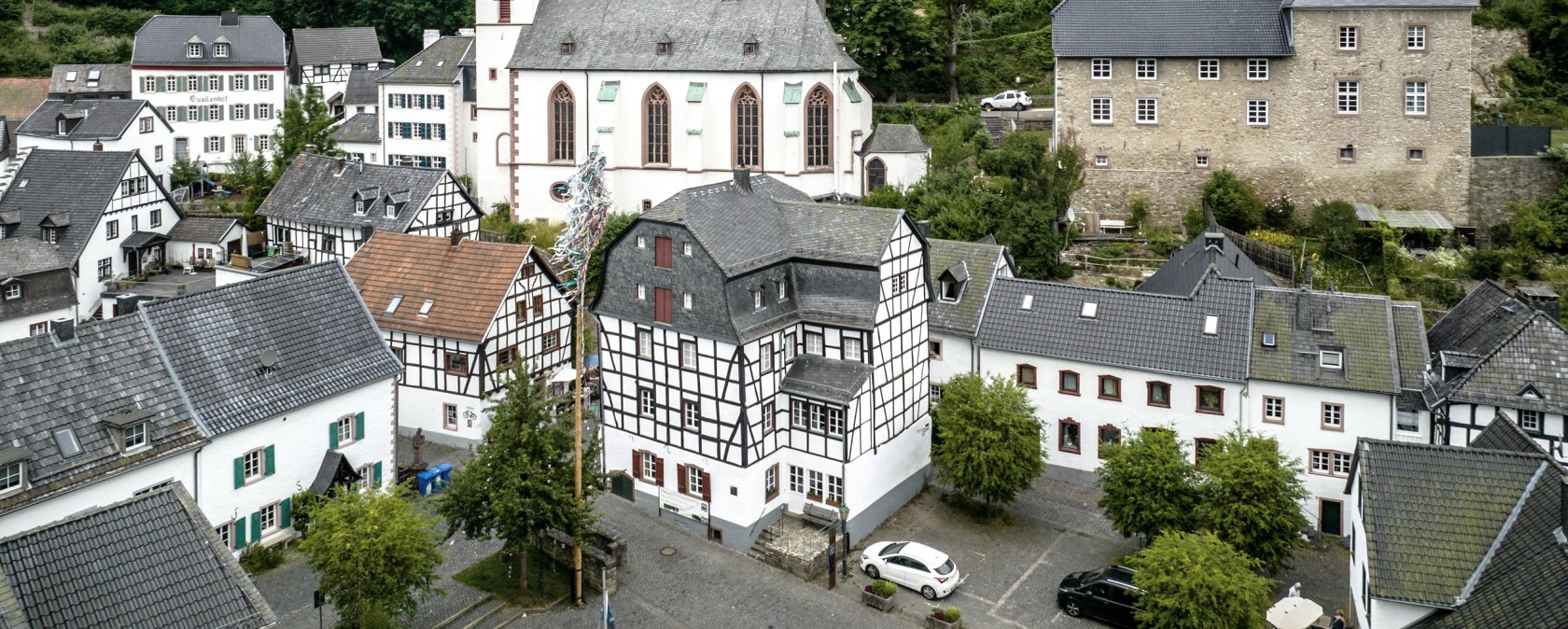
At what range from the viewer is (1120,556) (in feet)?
Result: 105

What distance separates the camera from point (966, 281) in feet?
123

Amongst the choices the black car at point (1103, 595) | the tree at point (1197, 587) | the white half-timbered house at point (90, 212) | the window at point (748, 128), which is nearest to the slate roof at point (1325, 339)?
the black car at point (1103, 595)

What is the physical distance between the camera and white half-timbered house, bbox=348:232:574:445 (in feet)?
123

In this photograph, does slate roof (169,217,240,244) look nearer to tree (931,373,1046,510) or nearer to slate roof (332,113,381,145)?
slate roof (332,113,381,145)

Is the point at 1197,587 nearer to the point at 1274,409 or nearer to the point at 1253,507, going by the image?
the point at 1253,507

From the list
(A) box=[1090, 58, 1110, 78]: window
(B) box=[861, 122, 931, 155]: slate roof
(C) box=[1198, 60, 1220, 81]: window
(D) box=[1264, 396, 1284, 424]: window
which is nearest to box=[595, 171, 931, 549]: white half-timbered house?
(D) box=[1264, 396, 1284, 424]: window

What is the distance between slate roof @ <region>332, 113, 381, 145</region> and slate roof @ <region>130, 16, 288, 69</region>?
7148 mm

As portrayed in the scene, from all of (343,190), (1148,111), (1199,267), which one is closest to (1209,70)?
(1148,111)

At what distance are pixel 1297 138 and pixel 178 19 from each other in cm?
5849

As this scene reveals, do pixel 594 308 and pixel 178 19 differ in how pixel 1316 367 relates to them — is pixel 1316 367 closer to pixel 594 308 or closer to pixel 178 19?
pixel 594 308

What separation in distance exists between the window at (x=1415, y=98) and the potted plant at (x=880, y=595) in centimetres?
3013

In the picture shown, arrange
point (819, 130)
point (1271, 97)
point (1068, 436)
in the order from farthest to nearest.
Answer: point (819, 130) → point (1271, 97) → point (1068, 436)

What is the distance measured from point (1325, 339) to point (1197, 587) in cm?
1107

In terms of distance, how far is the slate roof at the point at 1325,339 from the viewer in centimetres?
3278
